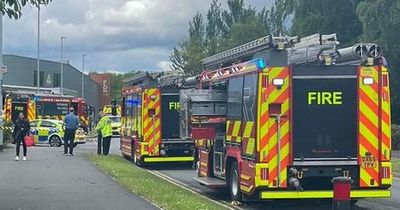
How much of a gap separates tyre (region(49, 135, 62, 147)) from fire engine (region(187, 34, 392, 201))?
26.7m

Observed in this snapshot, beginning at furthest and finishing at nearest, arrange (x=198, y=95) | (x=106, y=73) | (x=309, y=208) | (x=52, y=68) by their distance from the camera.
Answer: (x=106, y=73), (x=52, y=68), (x=198, y=95), (x=309, y=208)

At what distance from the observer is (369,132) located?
13.2 metres

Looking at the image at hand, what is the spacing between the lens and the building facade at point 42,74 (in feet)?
288

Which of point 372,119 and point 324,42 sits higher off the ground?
point 324,42

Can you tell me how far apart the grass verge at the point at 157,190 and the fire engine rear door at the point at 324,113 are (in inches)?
74.0

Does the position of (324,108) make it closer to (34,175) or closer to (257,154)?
(257,154)

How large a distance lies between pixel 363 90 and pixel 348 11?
34.3 m

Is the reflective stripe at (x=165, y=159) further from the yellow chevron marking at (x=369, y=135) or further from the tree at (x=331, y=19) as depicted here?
the tree at (x=331, y=19)

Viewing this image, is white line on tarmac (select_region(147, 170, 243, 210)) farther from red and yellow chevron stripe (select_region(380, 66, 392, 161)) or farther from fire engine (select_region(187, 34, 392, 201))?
red and yellow chevron stripe (select_region(380, 66, 392, 161))

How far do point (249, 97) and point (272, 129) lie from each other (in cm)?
81

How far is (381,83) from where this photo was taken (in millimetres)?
13156

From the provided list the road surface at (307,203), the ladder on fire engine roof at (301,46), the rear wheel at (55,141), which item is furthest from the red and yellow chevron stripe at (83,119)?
the ladder on fire engine roof at (301,46)

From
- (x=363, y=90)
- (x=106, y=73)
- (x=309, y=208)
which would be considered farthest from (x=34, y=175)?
(x=106, y=73)

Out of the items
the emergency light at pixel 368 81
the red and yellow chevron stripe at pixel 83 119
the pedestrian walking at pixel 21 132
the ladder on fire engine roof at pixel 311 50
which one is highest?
the ladder on fire engine roof at pixel 311 50
